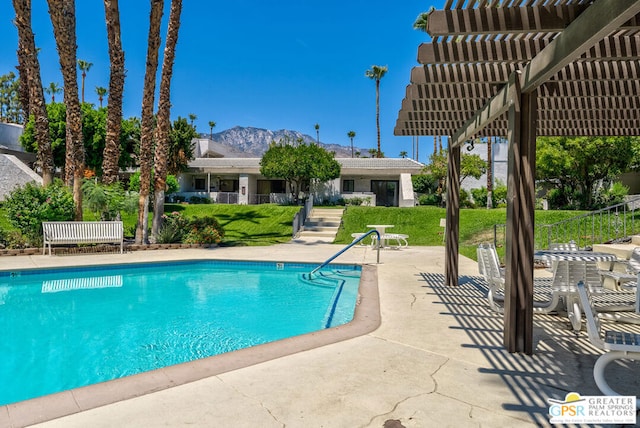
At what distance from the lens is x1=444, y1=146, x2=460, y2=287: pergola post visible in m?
8.16

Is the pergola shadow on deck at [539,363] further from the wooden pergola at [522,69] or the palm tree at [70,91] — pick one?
the palm tree at [70,91]

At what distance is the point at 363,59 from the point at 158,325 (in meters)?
61.7

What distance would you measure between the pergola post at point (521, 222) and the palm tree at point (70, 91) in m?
14.4

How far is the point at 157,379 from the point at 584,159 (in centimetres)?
2182

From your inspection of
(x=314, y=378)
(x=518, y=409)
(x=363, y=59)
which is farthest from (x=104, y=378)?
(x=363, y=59)

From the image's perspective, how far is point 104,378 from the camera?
4699 mm

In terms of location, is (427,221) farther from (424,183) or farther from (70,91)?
(70,91)

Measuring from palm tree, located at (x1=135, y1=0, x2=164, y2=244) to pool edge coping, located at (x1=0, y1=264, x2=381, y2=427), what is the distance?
1168cm

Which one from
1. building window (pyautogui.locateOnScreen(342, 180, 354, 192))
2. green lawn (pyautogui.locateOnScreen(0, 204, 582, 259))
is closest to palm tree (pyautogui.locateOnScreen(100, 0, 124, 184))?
green lawn (pyautogui.locateOnScreen(0, 204, 582, 259))

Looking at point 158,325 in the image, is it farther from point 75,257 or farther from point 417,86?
point 75,257

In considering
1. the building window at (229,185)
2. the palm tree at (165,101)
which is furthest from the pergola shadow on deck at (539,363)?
the building window at (229,185)

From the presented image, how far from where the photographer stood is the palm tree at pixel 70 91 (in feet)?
47.7

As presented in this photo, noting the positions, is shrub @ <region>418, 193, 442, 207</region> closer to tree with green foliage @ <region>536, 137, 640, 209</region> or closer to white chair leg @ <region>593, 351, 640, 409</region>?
tree with green foliage @ <region>536, 137, 640, 209</region>

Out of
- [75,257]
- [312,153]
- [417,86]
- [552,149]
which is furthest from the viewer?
[312,153]
